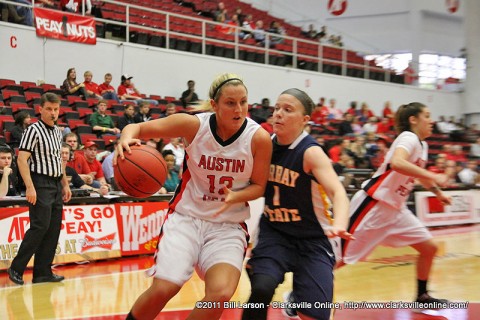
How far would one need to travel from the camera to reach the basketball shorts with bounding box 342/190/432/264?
19.5ft

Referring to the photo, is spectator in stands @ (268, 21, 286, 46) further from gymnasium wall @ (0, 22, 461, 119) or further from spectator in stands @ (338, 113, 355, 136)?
spectator in stands @ (338, 113, 355, 136)

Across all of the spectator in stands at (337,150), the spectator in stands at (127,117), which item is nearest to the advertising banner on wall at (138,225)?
the spectator in stands at (127,117)

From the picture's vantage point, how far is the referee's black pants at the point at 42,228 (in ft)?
23.8

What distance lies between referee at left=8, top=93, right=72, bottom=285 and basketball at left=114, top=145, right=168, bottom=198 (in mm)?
3017

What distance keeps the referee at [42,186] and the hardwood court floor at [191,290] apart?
0.28 m

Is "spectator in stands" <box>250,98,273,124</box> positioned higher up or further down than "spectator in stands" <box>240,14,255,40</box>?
further down

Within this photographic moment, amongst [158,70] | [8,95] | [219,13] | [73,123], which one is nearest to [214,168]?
[73,123]

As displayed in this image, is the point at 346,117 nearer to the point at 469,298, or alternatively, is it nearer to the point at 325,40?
the point at 325,40

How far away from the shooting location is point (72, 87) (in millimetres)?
Result: 14102

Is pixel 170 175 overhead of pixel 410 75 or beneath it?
beneath

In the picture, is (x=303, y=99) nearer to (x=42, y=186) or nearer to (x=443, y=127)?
(x=42, y=186)

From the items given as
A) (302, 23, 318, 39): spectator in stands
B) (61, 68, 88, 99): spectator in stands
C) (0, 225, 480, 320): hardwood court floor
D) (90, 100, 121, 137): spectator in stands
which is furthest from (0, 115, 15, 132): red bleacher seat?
(302, 23, 318, 39): spectator in stands

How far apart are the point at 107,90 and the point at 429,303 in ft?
33.8

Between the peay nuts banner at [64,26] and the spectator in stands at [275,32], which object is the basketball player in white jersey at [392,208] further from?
the spectator in stands at [275,32]
